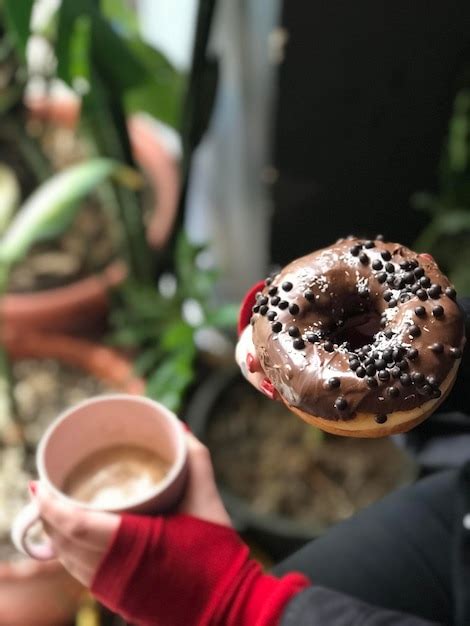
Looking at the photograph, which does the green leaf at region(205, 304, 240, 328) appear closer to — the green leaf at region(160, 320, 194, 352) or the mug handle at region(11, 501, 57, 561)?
the green leaf at region(160, 320, 194, 352)

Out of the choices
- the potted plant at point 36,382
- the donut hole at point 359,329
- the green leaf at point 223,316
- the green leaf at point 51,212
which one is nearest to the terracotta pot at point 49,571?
the potted plant at point 36,382

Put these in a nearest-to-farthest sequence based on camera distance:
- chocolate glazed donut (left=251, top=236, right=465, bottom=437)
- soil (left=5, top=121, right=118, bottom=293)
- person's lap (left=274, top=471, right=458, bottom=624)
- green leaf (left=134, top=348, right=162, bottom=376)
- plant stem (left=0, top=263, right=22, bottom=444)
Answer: chocolate glazed donut (left=251, top=236, right=465, bottom=437) → person's lap (left=274, top=471, right=458, bottom=624) → plant stem (left=0, top=263, right=22, bottom=444) → green leaf (left=134, top=348, right=162, bottom=376) → soil (left=5, top=121, right=118, bottom=293)

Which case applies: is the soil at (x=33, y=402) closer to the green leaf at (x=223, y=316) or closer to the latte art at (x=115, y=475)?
the green leaf at (x=223, y=316)

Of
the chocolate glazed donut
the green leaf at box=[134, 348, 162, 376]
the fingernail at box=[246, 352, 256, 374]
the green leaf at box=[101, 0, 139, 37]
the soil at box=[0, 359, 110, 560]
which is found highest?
the green leaf at box=[101, 0, 139, 37]

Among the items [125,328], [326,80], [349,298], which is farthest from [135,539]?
[326,80]

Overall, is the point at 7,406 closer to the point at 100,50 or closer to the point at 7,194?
the point at 7,194

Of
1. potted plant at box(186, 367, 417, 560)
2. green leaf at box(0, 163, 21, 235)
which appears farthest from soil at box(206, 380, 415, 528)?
green leaf at box(0, 163, 21, 235)

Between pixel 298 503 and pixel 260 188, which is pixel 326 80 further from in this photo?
pixel 298 503
